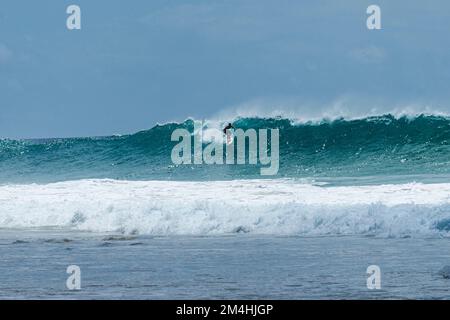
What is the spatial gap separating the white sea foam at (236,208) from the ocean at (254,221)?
0.11 feet

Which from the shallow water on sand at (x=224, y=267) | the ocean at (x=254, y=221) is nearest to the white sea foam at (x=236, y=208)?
the ocean at (x=254, y=221)

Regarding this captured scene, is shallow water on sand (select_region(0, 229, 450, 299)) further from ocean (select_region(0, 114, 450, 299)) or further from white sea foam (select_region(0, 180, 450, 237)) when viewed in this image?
white sea foam (select_region(0, 180, 450, 237))

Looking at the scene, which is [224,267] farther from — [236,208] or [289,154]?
[289,154]

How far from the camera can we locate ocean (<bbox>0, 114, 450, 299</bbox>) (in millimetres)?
8023

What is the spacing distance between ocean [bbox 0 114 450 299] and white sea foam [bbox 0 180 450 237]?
32 mm

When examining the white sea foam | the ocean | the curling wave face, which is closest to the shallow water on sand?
the ocean

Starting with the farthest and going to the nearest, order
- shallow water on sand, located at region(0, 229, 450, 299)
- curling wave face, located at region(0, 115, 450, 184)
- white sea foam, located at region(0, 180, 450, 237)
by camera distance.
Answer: curling wave face, located at region(0, 115, 450, 184)
white sea foam, located at region(0, 180, 450, 237)
shallow water on sand, located at region(0, 229, 450, 299)

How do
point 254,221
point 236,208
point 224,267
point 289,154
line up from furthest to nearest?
1. point 289,154
2. point 236,208
3. point 254,221
4. point 224,267

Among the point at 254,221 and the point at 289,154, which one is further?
the point at 289,154

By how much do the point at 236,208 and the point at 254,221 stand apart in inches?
31.5

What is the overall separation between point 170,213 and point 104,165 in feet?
38.0

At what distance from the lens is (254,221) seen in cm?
1288

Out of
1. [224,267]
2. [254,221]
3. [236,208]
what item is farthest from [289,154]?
[224,267]
